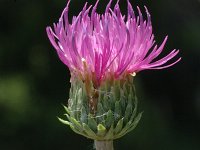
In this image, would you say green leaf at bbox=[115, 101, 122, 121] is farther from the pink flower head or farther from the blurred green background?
the blurred green background

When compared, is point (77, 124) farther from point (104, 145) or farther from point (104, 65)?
point (104, 65)

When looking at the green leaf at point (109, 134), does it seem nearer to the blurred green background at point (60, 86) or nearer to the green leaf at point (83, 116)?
the green leaf at point (83, 116)

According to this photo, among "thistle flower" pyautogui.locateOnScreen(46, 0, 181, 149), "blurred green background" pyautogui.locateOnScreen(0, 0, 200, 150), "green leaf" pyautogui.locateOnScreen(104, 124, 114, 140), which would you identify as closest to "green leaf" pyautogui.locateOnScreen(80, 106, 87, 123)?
"thistle flower" pyautogui.locateOnScreen(46, 0, 181, 149)

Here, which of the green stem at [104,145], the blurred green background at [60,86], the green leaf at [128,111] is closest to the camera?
the green stem at [104,145]

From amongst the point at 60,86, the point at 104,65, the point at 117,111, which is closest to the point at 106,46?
the point at 104,65

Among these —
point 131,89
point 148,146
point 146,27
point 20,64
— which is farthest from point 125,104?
point 20,64

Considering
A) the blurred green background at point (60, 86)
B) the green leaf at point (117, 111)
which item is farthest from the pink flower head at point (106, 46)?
the blurred green background at point (60, 86)

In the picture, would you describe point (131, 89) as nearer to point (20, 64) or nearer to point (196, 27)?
point (196, 27)
